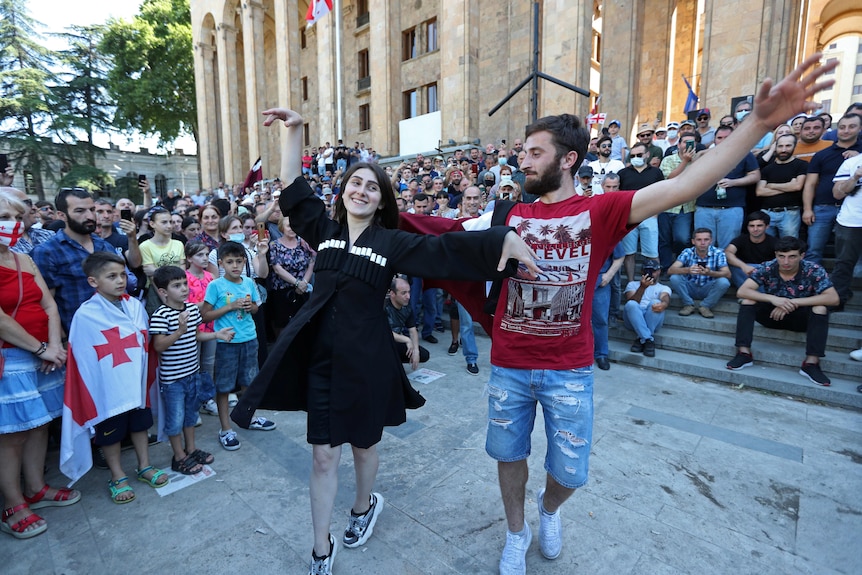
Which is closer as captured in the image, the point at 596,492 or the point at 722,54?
the point at 596,492

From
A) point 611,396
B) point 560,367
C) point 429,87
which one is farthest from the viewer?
point 429,87

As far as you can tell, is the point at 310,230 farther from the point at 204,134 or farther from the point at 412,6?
the point at 204,134

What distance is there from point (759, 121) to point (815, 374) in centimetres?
445

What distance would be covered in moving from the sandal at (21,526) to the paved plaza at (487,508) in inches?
2.5

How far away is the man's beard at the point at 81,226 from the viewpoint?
3.72 meters

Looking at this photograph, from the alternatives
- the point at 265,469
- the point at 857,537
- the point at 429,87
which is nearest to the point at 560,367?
the point at 857,537

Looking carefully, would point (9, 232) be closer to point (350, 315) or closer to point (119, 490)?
point (119, 490)

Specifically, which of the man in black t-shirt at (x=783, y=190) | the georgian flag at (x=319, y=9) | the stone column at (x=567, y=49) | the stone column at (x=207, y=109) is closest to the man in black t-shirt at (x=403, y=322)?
the man in black t-shirt at (x=783, y=190)

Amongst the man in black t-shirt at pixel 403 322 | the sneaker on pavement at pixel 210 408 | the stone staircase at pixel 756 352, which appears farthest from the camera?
the man in black t-shirt at pixel 403 322

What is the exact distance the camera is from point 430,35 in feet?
72.9

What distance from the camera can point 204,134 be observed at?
32.7m

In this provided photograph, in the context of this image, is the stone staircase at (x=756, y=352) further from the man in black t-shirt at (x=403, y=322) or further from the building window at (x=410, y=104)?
the building window at (x=410, y=104)

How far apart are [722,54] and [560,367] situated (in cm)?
1324

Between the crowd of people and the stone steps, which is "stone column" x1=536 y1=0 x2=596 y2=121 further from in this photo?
the crowd of people
